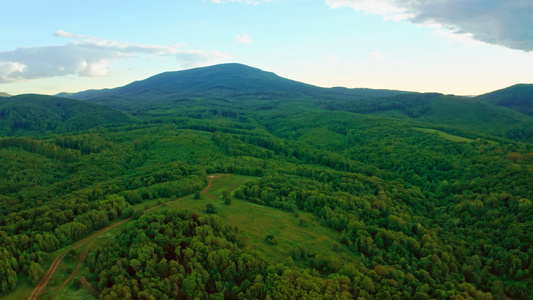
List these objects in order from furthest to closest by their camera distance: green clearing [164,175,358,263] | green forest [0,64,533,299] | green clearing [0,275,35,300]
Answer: green clearing [164,175,358,263]
green forest [0,64,533,299]
green clearing [0,275,35,300]

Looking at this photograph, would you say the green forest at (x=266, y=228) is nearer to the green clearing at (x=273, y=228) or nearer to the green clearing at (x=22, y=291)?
the green clearing at (x=22, y=291)

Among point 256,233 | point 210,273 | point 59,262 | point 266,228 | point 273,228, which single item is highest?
point 210,273

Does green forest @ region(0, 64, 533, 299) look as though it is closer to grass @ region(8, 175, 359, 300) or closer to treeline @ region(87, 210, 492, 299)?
treeline @ region(87, 210, 492, 299)

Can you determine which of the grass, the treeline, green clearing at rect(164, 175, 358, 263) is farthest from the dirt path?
green clearing at rect(164, 175, 358, 263)

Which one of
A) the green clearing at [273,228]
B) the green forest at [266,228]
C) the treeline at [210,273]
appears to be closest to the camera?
the treeline at [210,273]

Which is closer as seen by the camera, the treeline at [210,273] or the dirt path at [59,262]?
the treeline at [210,273]

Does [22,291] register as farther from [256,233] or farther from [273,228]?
[273,228]

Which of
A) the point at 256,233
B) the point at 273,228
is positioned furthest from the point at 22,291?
the point at 273,228

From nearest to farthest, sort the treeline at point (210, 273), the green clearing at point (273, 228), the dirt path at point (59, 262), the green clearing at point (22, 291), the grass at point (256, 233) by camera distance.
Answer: the treeline at point (210, 273), the green clearing at point (22, 291), the dirt path at point (59, 262), the grass at point (256, 233), the green clearing at point (273, 228)

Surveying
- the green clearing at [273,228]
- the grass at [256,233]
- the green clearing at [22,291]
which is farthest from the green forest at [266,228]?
the green clearing at [273,228]
